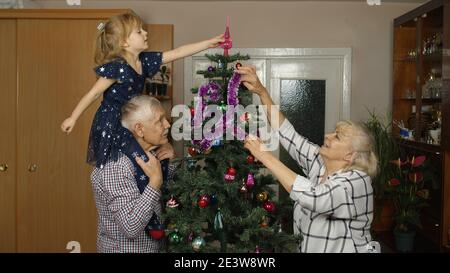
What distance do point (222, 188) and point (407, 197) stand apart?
260 cm

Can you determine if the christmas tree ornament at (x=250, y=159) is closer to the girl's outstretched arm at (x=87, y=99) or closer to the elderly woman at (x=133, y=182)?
the elderly woman at (x=133, y=182)

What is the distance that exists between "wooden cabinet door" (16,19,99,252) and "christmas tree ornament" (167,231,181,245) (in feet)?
5.88

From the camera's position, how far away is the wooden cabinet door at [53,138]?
329 cm

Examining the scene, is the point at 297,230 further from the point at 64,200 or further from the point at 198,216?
the point at 64,200

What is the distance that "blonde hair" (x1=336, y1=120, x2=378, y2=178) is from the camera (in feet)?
5.54

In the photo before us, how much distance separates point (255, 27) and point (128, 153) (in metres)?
A: 2.63

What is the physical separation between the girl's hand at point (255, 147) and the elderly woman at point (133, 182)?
364mm

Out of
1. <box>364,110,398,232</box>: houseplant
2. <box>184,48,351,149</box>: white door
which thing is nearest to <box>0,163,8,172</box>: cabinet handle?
<box>184,48,351,149</box>: white door

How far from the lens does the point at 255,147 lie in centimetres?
163

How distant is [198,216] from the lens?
1.70 meters

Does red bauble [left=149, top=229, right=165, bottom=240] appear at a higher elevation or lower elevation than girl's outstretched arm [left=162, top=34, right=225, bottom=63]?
lower

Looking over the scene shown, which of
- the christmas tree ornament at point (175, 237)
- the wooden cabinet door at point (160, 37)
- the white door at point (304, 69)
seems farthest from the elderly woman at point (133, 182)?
the white door at point (304, 69)

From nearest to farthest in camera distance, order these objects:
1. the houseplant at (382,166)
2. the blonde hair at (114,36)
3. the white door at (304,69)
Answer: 1. the blonde hair at (114,36)
2. the houseplant at (382,166)
3. the white door at (304,69)

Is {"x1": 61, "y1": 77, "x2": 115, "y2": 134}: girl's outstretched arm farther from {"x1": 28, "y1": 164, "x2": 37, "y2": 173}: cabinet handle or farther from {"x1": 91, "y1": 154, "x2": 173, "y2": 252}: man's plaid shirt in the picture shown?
{"x1": 28, "y1": 164, "x2": 37, "y2": 173}: cabinet handle
